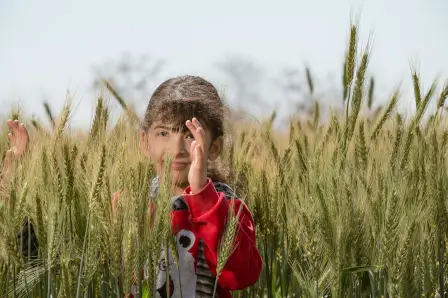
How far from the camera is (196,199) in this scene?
2100mm

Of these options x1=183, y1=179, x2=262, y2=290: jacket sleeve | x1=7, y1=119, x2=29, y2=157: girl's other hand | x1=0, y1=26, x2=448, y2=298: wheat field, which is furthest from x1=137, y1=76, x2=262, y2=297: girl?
x1=7, y1=119, x2=29, y2=157: girl's other hand

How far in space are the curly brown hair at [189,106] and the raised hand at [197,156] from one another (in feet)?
0.60

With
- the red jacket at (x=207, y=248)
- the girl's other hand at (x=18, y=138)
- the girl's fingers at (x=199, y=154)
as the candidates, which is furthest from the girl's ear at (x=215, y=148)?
the girl's other hand at (x=18, y=138)

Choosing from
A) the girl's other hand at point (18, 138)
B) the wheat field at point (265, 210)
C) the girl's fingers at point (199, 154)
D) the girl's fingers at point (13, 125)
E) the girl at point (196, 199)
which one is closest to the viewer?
the wheat field at point (265, 210)

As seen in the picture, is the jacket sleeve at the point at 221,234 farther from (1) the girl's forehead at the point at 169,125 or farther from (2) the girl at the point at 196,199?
(1) the girl's forehead at the point at 169,125

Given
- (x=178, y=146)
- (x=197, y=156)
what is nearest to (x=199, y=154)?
(x=197, y=156)

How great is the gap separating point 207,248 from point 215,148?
36 cm

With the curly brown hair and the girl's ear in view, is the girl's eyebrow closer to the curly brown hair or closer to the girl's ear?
the curly brown hair

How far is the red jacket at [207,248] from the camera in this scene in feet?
6.91

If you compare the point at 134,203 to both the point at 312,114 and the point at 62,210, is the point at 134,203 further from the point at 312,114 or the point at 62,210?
the point at 312,114

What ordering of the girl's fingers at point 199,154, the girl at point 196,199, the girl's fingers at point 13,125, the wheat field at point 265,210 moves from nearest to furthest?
the wheat field at point 265,210 < the girl's fingers at point 199,154 < the girl at point 196,199 < the girl's fingers at point 13,125

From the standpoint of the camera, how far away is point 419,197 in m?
2.12

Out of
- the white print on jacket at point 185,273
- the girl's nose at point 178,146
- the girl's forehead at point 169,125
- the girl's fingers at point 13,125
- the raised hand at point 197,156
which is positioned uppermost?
the girl's fingers at point 13,125

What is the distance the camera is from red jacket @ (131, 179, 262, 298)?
2107 mm
